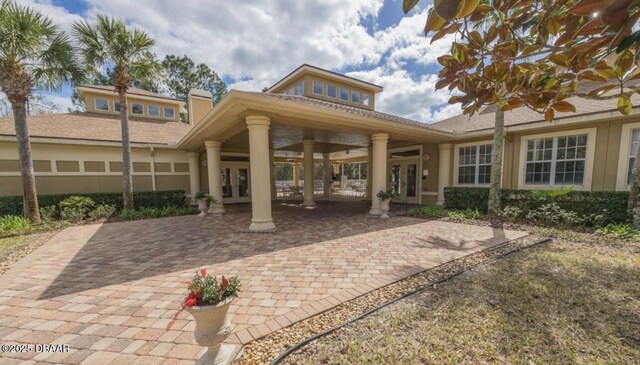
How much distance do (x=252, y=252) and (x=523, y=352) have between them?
4169mm

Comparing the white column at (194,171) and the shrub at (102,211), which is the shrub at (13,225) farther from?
the white column at (194,171)

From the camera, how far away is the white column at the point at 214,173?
31.0ft

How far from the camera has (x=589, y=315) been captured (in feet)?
8.54

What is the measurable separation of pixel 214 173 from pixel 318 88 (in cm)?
757

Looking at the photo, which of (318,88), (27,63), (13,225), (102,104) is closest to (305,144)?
(318,88)

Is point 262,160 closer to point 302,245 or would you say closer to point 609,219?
point 302,245

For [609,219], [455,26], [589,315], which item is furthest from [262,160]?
[609,219]

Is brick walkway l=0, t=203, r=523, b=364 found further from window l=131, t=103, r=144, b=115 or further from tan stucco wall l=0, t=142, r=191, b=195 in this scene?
window l=131, t=103, r=144, b=115

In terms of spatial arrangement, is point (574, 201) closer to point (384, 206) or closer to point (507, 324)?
point (384, 206)

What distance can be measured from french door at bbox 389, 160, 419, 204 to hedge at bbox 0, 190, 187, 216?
10.8 meters

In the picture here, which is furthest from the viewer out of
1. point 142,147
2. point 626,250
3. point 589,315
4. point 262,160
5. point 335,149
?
point 335,149

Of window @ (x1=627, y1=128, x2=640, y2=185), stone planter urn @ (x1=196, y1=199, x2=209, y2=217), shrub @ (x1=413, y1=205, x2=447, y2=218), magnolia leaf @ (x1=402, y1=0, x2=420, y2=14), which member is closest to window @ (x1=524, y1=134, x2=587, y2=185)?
window @ (x1=627, y1=128, x2=640, y2=185)

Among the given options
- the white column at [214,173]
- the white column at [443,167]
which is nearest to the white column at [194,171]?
the white column at [214,173]

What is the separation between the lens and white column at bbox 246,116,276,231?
6.09 meters
